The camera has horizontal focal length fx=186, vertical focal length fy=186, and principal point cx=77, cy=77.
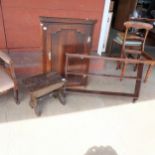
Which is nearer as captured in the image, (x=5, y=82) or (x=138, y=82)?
(x=5, y=82)

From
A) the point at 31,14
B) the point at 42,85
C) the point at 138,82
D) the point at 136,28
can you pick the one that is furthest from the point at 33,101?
the point at 136,28

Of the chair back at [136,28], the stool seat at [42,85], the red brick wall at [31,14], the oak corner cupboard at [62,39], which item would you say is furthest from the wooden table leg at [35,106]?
the chair back at [136,28]

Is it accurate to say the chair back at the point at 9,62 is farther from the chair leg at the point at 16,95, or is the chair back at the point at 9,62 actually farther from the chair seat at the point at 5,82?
the chair leg at the point at 16,95

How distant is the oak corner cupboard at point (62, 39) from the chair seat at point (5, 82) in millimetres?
485

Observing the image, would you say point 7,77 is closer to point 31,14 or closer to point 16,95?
point 16,95

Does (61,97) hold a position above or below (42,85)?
below

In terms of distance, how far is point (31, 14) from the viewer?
2.24 m

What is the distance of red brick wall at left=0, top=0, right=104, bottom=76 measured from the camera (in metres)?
2.18

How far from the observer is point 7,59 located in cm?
188

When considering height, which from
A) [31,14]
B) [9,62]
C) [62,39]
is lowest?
[9,62]

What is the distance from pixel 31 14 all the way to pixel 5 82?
0.89m

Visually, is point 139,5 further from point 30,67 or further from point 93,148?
point 93,148

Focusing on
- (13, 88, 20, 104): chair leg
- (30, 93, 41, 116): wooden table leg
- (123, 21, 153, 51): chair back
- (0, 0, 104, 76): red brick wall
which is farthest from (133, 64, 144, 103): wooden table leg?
(13, 88, 20, 104): chair leg

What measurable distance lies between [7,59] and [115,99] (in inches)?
55.2
